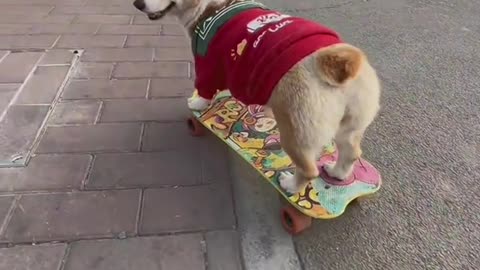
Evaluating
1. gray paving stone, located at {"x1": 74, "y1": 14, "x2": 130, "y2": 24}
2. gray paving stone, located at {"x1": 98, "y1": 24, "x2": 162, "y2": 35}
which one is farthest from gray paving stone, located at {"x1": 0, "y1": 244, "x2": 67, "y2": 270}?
gray paving stone, located at {"x1": 74, "y1": 14, "x2": 130, "y2": 24}

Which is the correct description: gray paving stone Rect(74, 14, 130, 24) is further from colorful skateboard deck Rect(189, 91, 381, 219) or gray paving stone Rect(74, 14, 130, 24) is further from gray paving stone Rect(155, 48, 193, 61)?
colorful skateboard deck Rect(189, 91, 381, 219)

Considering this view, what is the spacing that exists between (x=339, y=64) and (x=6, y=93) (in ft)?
6.86

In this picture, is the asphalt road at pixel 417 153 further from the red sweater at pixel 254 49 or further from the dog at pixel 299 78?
the red sweater at pixel 254 49

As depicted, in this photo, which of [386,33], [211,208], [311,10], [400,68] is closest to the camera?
[211,208]

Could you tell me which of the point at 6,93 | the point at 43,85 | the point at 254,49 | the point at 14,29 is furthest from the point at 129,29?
the point at 254,49

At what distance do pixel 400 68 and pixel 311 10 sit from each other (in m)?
1.24

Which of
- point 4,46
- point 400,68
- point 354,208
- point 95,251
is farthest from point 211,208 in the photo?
point 4,46

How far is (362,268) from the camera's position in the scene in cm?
163

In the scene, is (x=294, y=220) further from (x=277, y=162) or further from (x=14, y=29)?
(x=14, y=29)

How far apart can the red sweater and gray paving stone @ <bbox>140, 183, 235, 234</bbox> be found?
457 mm

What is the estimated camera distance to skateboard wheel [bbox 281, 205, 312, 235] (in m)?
1.74

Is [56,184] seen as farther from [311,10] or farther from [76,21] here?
[311,10]

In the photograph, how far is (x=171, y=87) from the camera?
2.76m

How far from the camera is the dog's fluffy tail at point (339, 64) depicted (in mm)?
1407
